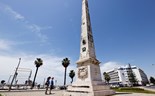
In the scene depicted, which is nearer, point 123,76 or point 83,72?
point 83,72

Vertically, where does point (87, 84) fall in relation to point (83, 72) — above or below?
below

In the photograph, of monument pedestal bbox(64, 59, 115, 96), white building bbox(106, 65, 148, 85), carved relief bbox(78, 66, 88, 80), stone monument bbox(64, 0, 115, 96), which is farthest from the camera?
white building bbox(106, 65, 148, 85)

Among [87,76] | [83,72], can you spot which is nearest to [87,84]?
[87,76]

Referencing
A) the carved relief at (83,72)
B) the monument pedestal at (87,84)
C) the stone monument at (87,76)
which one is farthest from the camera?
the carved relief at (83,72)

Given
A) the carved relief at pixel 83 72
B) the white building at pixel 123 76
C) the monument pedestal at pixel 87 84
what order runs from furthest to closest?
the white building at pixel 123 76, the carved relief at pixel 83 72, the monument pedestal at pixel 87 84

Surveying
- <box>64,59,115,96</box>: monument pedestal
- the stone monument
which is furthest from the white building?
<box>64,59,115,96</box>: monument pedestal

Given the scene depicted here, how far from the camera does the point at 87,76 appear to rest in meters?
7.96

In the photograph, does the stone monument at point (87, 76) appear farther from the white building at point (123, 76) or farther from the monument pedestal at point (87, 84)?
the white building at point (123, 76)

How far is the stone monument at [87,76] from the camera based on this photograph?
7.06m

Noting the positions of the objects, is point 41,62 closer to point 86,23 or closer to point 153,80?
point 86,23

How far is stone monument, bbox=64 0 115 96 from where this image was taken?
278 inches

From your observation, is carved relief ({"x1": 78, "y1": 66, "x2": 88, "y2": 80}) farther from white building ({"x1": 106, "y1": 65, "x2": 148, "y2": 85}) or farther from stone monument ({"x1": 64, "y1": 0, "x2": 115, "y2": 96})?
white building ({"x1": 106, "y1": 65, "x2": 148, "y2": 85})

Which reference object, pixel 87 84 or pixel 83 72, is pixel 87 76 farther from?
pixel 87 84

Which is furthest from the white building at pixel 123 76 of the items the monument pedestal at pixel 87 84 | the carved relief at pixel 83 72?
the carved relief at pixel 83 72
